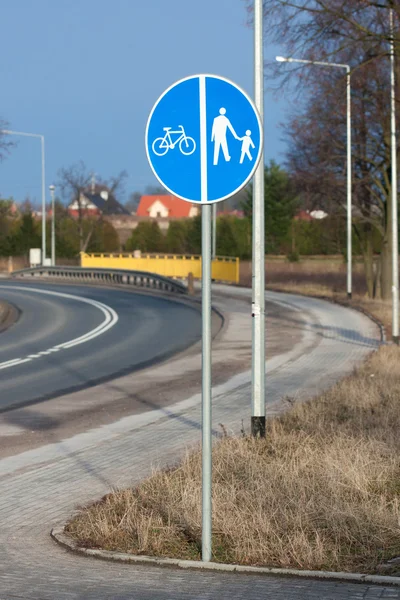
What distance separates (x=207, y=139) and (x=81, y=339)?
19.4 m

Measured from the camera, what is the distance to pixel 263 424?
418 inches

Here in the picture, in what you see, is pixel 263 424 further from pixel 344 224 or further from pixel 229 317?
pixel 344 224

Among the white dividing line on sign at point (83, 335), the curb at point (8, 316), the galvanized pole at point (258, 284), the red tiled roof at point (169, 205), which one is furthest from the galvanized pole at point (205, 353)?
the red tiled roof at point (169, 205)

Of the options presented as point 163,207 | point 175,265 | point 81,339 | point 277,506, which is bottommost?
point 81,339

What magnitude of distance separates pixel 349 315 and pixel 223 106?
24.9 m

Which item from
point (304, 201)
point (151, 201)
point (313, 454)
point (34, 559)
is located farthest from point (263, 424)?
point (151, 201)

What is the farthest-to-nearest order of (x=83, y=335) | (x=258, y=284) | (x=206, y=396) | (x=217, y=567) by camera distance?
(x=83, y=335), (x=258, y=284), (x=206, y=396), (x=217, y=567)

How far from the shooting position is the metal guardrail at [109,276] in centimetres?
4363

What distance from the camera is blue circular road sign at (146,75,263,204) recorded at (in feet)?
20.9

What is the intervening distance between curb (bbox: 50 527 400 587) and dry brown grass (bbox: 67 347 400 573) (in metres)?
0.13

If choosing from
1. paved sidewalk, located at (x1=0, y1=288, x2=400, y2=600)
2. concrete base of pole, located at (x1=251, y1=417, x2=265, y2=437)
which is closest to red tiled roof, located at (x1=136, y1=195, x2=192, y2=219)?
paved sidewalk, located at (x1=0, y1=288, x2=400, y2=600)

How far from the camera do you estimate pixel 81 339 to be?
25.5 m

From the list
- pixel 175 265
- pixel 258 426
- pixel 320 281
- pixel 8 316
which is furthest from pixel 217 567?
pixel 320 281

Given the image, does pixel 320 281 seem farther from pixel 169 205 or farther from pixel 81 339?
pixel 169 205
